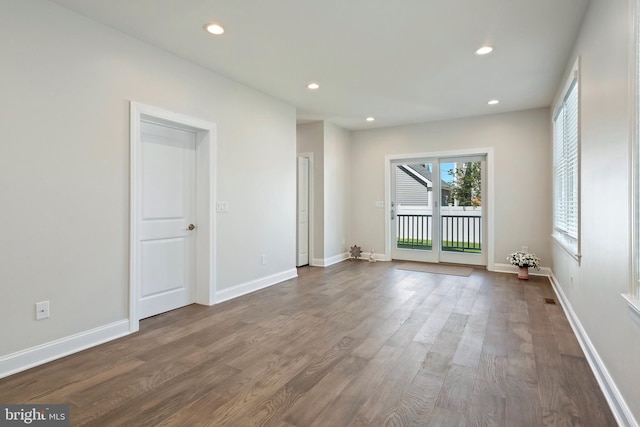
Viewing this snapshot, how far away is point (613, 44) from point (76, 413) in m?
3.69

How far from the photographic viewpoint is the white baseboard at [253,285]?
4.05 metres

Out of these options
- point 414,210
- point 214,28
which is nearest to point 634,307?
point 214,28

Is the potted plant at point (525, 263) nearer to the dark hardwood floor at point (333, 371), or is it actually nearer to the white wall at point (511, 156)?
the white wall at point (511, 156)

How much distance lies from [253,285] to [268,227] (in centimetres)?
82

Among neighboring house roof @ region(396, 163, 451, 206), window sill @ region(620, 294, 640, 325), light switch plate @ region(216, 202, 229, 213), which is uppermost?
neighboring house roof @ region(396, 163, 451, 206)

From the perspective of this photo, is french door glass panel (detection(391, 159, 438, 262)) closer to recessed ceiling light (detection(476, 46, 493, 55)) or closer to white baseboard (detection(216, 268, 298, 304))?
white baseboard (detection(216, 268, 298, 304))

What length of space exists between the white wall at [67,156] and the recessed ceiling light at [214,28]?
67 centimetres

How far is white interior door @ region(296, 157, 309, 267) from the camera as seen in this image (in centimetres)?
622

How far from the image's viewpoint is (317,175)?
20.5 feet

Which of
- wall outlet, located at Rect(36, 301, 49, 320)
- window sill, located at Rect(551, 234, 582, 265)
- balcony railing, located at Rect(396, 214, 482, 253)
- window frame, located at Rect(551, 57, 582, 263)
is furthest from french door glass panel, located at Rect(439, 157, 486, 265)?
wall outlet, located at Rect(36, 301, 49, 320)

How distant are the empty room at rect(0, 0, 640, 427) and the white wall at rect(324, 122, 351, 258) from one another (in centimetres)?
111

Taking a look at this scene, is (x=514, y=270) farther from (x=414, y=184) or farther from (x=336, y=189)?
(x=336, y=189)

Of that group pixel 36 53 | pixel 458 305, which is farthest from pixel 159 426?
pixel 458 305

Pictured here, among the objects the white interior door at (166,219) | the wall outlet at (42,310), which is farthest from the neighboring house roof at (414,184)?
the wall outlet at (42,310)
